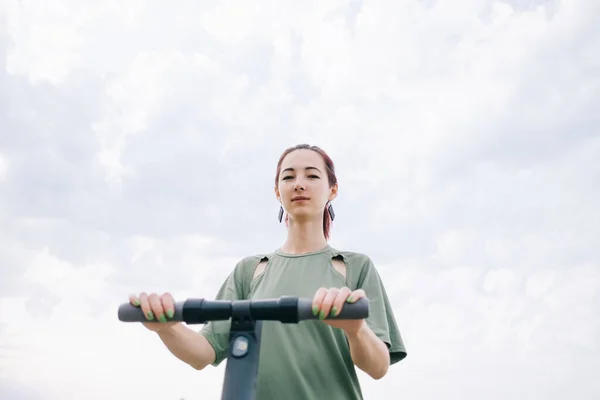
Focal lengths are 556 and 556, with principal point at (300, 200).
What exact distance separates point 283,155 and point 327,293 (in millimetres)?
1921

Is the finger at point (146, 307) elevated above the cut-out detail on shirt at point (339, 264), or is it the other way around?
the cut-out detail on shirt at point (339, 264)

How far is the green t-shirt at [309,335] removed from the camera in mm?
3102

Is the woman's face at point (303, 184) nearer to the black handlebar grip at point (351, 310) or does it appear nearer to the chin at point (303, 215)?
the chin at point (303, 215)

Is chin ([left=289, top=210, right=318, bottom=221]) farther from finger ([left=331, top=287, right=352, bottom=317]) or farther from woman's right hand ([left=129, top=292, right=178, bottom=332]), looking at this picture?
finger ([left=331, top=287, right=352, bottom=317])

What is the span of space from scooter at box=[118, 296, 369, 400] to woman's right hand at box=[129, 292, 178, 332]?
0.28ft

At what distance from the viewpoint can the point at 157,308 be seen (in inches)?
99.7

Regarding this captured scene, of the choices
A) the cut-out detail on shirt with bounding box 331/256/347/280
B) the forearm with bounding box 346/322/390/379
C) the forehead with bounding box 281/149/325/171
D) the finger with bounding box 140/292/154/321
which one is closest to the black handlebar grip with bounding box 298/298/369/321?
the forearm with bounding box 346/322/390/379

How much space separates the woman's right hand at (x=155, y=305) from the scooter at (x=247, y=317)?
8 cm

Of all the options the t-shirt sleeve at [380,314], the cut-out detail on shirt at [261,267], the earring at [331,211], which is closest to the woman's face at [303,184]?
the earring at [331,211]

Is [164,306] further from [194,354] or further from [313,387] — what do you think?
[313,387]

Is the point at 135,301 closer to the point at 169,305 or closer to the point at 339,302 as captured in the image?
the point at 169,305

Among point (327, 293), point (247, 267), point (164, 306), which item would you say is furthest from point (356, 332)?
point (247, 267)

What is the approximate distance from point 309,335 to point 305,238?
728 mm

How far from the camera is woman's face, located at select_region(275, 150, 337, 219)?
3703mm
